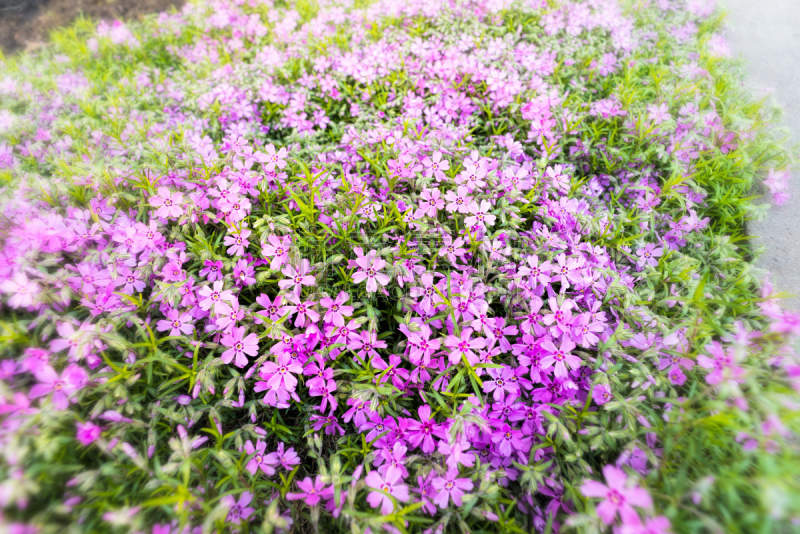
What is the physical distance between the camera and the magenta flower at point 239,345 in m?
1.87

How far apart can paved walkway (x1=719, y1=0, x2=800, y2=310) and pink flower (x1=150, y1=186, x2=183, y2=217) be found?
11.4ft

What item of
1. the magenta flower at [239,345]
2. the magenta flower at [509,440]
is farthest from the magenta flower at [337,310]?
the magenta flower at [509,440]

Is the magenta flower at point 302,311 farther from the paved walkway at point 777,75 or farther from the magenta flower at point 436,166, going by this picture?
the paved walkway at point 777,75

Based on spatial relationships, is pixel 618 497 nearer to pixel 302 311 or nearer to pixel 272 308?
pixel 302 311

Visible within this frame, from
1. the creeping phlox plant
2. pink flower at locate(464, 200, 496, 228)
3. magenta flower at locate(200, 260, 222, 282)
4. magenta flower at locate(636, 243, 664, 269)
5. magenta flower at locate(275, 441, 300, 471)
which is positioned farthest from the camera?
magenta flower at locate(636, 243, 664, 269)

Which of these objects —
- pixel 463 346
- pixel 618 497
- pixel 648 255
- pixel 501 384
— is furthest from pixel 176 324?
pixel 648 255

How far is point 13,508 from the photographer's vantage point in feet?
4.09

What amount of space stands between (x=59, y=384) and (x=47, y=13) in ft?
21.4

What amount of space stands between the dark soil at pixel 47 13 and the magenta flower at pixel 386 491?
6693 millimetres

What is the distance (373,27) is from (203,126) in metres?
1.92

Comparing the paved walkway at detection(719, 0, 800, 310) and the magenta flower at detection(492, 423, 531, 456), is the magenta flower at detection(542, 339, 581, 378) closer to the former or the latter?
the magenta flower at detection(492, 423, 531, 456)

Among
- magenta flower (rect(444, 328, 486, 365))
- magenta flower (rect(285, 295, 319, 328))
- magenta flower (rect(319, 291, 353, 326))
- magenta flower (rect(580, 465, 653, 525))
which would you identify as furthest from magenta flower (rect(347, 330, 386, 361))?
magenta flower (rect(580, 465, 653, 525))

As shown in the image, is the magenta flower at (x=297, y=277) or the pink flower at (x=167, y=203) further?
the pink flower at (x=167, y=203)

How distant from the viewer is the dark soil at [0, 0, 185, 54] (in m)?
A: 5.08
